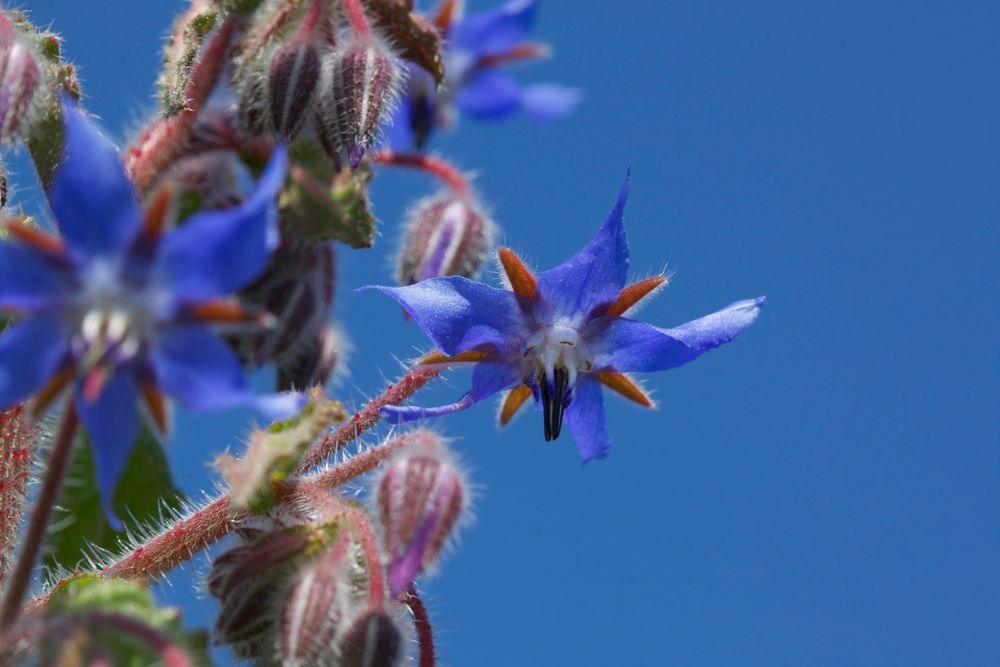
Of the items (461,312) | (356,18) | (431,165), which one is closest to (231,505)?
(461,312)

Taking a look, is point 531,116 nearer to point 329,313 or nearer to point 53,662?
point 329,313

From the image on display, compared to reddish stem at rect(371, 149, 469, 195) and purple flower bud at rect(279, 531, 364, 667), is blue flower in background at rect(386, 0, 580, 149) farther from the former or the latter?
purple flower bud at rect(279, 531, 364, 667)

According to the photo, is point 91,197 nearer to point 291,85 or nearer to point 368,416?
point 368,416

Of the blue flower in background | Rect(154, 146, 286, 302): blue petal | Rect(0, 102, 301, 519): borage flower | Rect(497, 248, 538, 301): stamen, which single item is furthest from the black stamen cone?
the blue flower in background

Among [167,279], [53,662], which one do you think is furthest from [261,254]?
[53,662]

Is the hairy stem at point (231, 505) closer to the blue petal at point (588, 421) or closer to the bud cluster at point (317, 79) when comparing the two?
the blue petal at point (588, 421)

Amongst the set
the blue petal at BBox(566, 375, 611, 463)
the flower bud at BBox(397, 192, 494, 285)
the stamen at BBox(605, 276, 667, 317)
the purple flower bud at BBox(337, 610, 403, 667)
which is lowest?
the purple flower bud at BBox(337, 610, 403, 667)

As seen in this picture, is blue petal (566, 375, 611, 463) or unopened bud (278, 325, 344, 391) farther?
unopened bud (278, 325, 344, 391)
